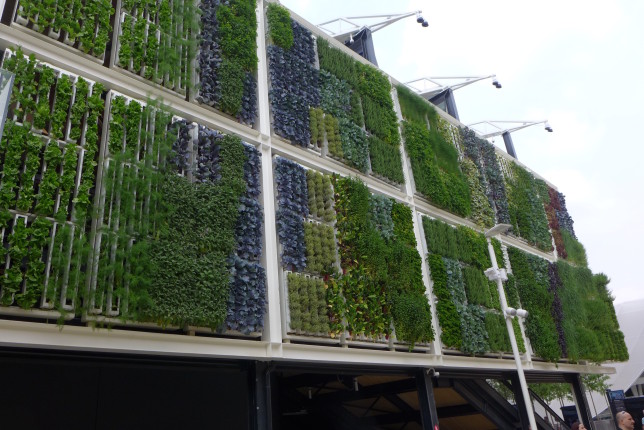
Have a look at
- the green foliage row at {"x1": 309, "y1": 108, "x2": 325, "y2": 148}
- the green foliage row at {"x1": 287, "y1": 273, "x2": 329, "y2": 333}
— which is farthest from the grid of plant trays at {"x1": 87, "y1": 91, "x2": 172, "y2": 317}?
the green foliage row at {"x1": 309, "y1": 108, "x2": 325, "y2": 148}

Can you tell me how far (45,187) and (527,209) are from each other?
14584mm

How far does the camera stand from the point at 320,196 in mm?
9617

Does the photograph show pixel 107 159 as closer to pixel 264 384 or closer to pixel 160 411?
pixel 264 384

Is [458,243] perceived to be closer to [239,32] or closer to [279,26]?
[279,26]

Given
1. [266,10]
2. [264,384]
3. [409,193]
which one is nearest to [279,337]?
[264,384]

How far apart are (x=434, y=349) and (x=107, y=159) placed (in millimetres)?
7158

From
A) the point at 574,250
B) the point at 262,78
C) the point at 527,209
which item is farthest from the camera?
the point at 574,250

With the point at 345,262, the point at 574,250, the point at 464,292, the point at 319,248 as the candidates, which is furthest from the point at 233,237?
the point at 574,250

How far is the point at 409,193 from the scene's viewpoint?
12102mm

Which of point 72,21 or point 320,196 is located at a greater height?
point 72,21

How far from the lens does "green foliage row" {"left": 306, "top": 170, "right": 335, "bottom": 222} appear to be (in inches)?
372

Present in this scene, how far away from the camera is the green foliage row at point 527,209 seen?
16109 mm

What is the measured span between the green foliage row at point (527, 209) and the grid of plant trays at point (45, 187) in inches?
502

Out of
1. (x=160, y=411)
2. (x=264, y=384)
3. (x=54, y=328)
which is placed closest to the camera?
(x=54, y=328)
